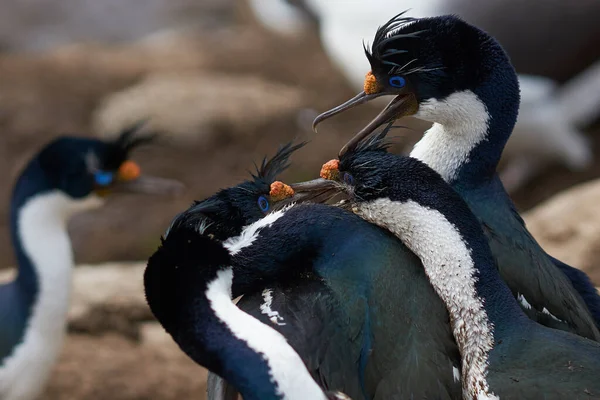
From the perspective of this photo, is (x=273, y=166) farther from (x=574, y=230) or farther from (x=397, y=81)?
(x=574, y=230)

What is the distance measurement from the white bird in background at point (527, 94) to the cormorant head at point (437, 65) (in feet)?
8.55

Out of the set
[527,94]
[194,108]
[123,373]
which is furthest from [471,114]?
[194,108]

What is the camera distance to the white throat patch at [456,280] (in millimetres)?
1989

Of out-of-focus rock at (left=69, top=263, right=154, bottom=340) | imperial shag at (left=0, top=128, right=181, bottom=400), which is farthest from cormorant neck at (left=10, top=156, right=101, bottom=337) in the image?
out-of-focus rock at (left=69, top=263, right=154, bottom=340)

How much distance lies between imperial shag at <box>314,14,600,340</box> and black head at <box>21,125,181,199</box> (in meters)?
1.58

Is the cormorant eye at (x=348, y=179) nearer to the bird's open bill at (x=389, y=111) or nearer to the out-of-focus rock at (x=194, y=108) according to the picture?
the bird's open bill at (x=389, y=111)

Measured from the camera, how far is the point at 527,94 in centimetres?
509

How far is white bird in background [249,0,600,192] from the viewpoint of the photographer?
5078 millimetres

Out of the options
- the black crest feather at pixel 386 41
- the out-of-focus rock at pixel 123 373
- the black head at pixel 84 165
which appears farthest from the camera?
the out-of-focus rock at pixel 123 373

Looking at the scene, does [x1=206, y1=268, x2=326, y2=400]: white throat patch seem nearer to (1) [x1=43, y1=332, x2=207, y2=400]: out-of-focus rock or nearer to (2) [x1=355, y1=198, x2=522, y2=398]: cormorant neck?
(2) [x1=355, y1=198, x2=522, y2=398]: cormorant neck

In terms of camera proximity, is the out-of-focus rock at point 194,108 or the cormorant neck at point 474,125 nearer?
the cormorant neck at point 474,125

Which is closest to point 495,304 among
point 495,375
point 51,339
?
point 495,375

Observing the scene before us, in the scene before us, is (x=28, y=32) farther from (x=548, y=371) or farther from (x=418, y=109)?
(x=548, y=371)

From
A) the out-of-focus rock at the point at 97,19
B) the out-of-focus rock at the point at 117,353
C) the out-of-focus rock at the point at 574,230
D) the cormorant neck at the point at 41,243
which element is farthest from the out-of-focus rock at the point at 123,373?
the out-of-focus rock at the point at 97,19
